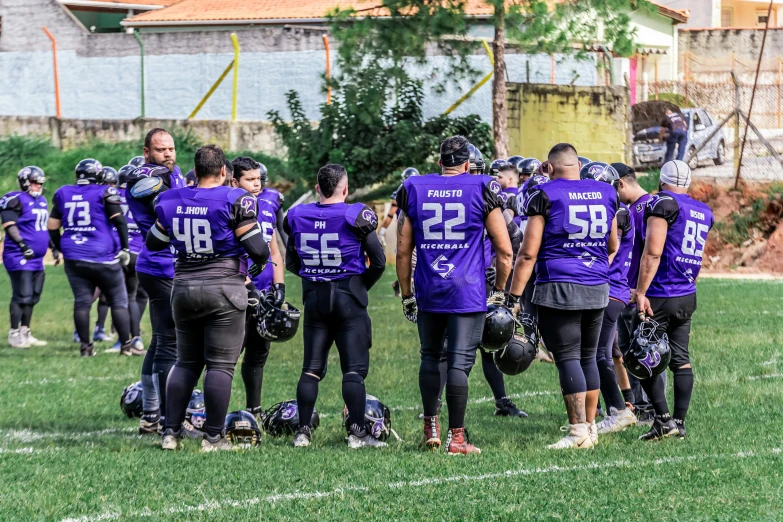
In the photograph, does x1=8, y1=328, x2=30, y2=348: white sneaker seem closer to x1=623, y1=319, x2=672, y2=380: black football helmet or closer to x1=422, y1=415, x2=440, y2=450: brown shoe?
x1=422, y1=415, x2=440, y2=450: brown shoe

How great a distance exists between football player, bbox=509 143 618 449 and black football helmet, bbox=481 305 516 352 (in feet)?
0.47

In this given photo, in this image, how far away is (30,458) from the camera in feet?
24.5

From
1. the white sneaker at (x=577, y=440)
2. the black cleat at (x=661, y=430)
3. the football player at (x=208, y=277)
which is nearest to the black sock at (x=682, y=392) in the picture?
the black cleat at (x=661, y=430)

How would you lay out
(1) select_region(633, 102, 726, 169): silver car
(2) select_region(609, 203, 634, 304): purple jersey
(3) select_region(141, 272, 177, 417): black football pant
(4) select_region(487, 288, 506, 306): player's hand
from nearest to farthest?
(4) select_region(487, 288, 506, 306): player's hand
(3) select_region(141, 272, 177, 417): black football pant
(2) select_region(609, 203, 634, 304): purple jersey
(1) select_region(633, 102, 726, 169): silver car

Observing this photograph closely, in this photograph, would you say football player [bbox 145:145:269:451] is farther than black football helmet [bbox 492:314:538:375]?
No

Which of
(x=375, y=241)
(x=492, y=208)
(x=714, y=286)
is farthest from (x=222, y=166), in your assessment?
(x=714, y=286)

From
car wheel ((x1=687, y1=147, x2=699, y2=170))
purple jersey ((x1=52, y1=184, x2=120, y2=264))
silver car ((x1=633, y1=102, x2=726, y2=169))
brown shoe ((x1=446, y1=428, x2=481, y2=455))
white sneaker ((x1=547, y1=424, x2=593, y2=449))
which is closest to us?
brown shoe ((x1=446, y1=428, x2=481, y2=455))

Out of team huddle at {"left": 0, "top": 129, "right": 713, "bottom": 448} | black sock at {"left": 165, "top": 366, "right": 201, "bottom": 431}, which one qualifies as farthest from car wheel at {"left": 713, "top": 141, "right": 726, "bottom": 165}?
black sock at {"left": 165, "top": 366, "right": 201, "bottom": 431}

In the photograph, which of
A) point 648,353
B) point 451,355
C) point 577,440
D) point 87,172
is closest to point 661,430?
point 648,353

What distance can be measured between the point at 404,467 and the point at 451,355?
98cm

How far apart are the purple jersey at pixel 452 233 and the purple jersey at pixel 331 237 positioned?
43 centimetres

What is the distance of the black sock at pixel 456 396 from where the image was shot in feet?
24.3

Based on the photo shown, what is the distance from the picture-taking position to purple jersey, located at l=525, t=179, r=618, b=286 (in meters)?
7.57

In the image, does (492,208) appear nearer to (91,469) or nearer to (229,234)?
(229,234)
